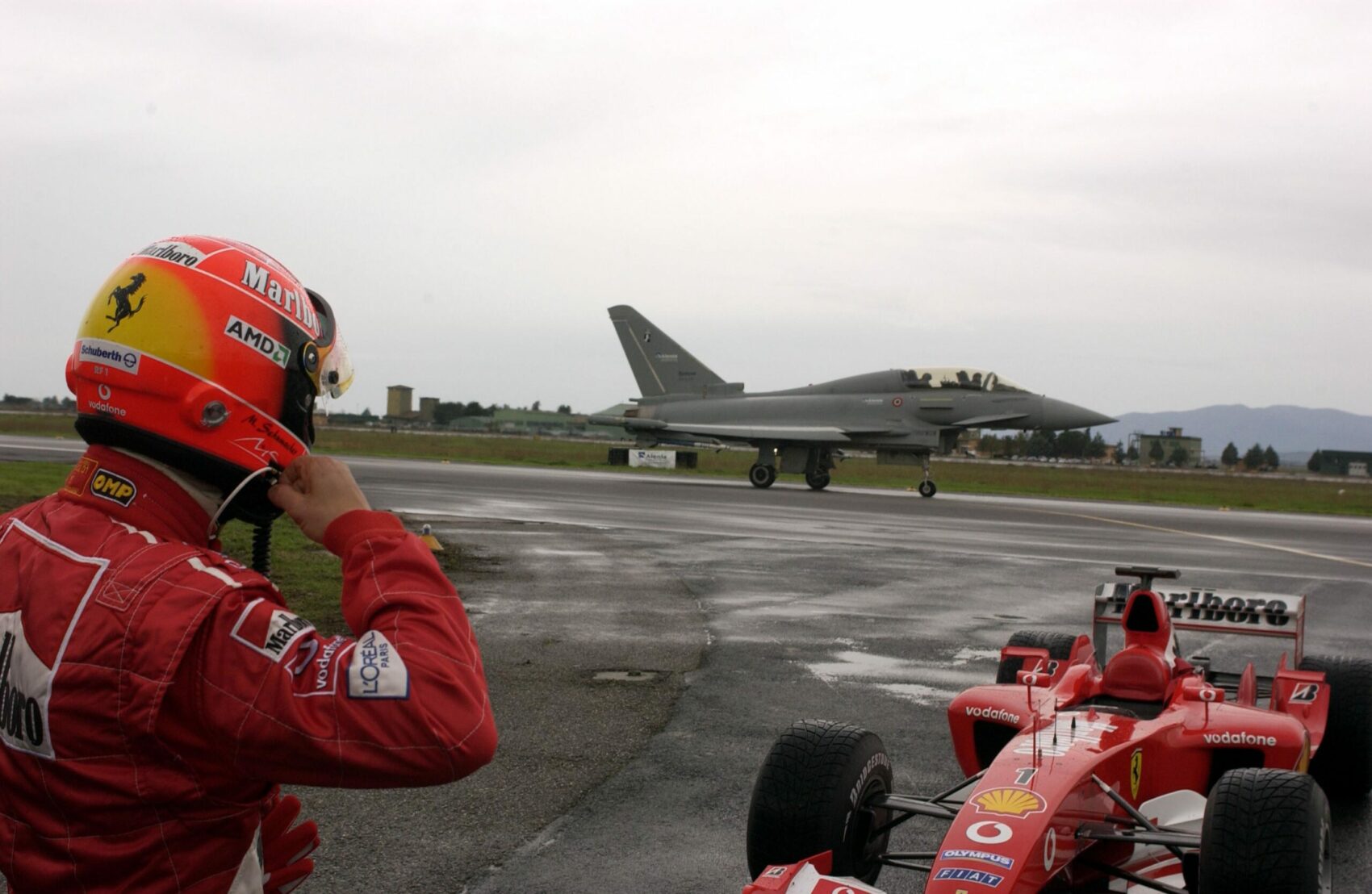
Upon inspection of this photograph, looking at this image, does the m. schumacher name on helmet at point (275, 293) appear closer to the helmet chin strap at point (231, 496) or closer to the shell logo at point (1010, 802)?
the helmet chin strap at point (231, 496)

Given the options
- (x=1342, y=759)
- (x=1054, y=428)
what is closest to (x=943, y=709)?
(x=1342, y=759)

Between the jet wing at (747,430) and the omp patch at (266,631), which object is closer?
the omp patch at (266,631)

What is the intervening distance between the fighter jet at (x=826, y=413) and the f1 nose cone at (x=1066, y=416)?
0.04 metres

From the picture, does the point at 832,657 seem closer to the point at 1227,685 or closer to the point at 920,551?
the point at 1227,685

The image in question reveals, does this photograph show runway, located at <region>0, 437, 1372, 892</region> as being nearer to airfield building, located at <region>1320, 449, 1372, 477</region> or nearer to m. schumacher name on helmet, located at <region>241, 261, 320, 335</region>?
m. schumacher name on helmet, located at <region>241, 261, 320, 335</region>

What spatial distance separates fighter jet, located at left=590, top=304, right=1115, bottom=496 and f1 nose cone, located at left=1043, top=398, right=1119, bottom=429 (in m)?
0.04

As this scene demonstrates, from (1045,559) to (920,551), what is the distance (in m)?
1.92

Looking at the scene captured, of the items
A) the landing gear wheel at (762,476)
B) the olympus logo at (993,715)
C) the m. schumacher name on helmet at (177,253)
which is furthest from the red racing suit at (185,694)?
the landing gear wheel at (762,476)

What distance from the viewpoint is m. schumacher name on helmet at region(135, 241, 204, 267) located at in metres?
2.18

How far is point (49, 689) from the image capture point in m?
1.84

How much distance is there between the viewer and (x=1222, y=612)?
751cm

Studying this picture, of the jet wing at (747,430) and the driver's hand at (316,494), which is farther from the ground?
the jet wing at (747,430)

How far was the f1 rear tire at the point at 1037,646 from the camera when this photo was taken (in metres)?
6.95

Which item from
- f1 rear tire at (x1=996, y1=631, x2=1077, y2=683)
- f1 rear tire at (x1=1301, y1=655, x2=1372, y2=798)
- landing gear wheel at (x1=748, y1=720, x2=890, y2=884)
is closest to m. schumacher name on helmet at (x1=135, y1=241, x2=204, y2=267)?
landing gear wheel at (x1=748, y1=720, x2=890, y2=884)
